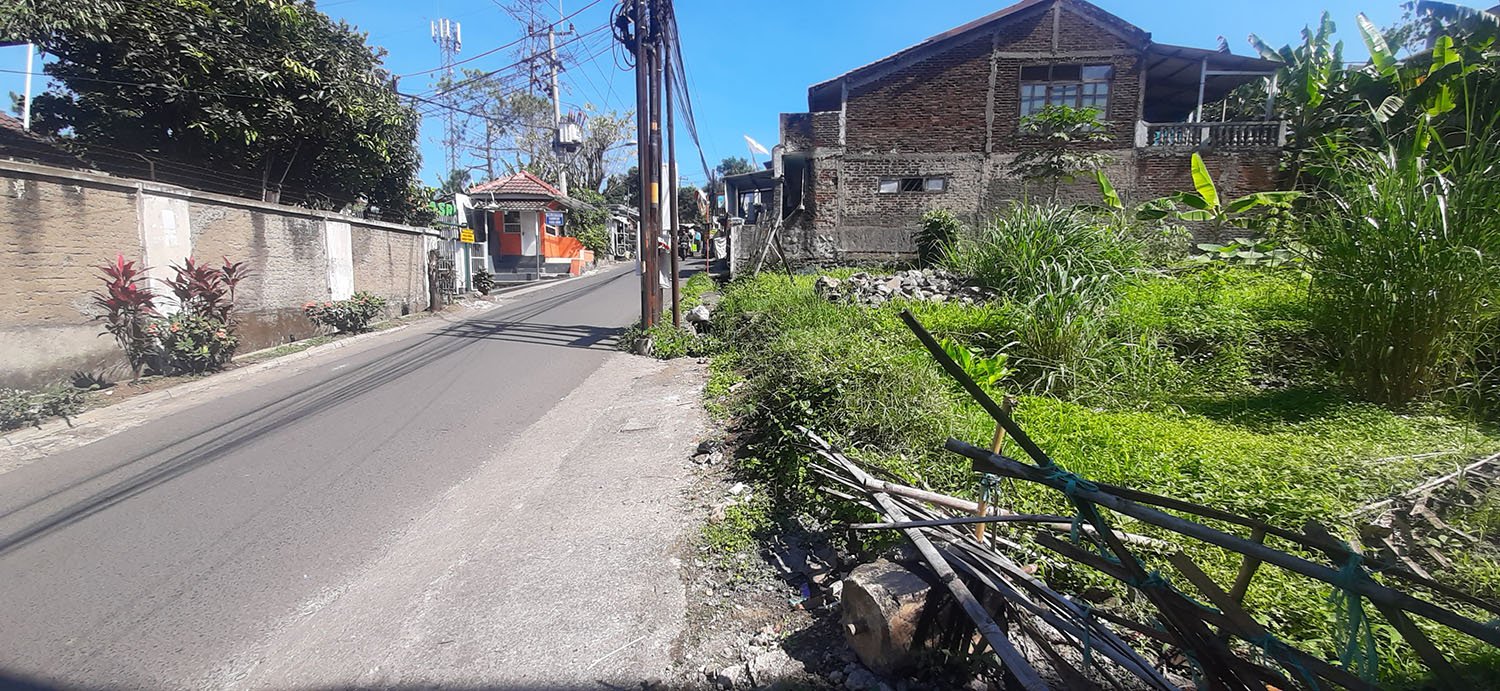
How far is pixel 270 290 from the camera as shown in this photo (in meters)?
10.5

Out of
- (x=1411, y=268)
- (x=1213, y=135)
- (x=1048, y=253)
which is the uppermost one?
(x=1213, y=135)

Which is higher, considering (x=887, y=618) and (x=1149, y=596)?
(x=1149, y=596)

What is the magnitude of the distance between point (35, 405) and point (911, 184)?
1623 cm

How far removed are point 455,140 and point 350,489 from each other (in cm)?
3719

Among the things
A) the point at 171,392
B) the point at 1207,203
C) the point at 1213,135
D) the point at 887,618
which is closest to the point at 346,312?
the point at 171,392

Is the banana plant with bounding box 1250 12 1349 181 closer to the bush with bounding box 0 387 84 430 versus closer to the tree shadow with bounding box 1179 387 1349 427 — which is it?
the tree shadow with bounding box 1179 387 1349 427

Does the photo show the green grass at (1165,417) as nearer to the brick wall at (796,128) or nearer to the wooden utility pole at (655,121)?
the wooden utility pole at (655,121)

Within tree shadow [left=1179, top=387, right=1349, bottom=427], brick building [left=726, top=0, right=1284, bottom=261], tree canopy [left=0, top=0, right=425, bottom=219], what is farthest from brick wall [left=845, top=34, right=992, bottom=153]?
tree shadow [left=1179, top=387, right=1349, bottom=427]

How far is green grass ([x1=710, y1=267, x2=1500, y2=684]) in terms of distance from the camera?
10.2ft

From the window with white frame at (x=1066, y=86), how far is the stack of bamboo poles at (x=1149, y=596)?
16395 millimetres

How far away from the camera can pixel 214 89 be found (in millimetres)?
10742

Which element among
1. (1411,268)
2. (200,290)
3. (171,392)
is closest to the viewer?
(1411,268)

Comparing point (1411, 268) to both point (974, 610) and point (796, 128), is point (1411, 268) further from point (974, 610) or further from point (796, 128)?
point (796, 128)

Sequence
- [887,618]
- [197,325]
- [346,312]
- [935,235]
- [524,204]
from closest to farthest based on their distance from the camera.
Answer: [887,618] < [197,325] < [346,312] < [935,235] < [524,204]
